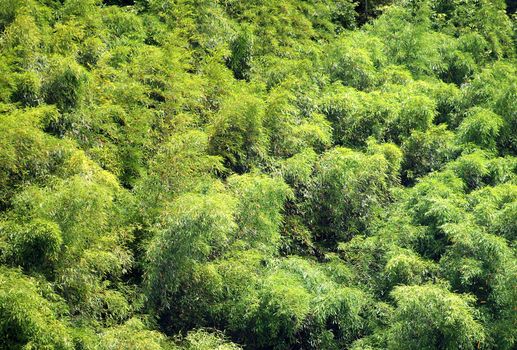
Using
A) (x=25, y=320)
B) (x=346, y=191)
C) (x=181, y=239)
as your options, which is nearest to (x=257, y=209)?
(x=181, y=239)

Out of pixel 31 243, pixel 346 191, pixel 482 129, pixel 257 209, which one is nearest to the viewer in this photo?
pixel 31 243

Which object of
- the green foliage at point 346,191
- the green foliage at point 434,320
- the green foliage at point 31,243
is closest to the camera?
the green foliage at point 31,243

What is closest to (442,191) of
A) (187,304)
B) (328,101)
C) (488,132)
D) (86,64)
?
(488,132)

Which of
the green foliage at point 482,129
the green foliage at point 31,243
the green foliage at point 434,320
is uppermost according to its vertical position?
the green foliage at point 482,129

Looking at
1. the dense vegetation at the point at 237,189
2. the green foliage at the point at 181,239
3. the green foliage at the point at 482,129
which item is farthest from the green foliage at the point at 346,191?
the green foliage at the point at 181,239

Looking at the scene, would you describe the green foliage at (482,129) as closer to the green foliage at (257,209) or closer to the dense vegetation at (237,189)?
the dense vegetation at (237,189)

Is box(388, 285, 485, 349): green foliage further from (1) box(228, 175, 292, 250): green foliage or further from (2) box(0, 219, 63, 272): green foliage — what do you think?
(2) box(0, 219, 63, 272): green foliage

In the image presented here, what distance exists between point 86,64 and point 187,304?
15.0 ft

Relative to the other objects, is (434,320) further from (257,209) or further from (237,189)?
(237,189)

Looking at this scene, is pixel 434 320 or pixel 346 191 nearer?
pixel 434 320

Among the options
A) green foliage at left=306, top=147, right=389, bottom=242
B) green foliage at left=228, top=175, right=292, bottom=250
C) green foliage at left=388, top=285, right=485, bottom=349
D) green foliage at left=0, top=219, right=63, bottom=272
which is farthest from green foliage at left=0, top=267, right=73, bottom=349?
green foliage at left=306, top=147, right=389, bottom=242

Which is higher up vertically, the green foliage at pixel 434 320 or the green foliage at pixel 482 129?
the green foliage at pixel 482 129

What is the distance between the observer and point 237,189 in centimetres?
1023

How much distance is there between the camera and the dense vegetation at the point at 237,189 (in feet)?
28.1
